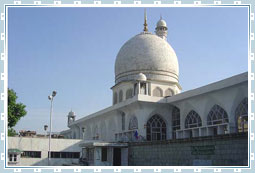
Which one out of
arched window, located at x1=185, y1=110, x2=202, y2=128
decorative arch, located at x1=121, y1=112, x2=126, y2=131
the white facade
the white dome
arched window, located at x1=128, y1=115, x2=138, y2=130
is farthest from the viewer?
the white dome

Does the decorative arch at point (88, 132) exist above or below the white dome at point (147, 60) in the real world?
below

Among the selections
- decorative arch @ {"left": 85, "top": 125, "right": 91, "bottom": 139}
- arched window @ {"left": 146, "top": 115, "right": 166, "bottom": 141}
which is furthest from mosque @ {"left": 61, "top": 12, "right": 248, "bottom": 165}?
decorative arch @ {"left": 85, "top": 125, "right": 91, "bottom": 139}

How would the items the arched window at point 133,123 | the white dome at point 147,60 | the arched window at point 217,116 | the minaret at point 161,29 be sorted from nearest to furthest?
1. the arched window at point 217,116
2. the arched window at point 133,123
3. the white dome at point 147,60
4. the minaret at point 161,29

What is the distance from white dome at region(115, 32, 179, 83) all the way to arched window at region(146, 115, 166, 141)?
4961 millimetres

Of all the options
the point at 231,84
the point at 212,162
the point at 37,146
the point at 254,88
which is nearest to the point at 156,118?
the point at 231,84

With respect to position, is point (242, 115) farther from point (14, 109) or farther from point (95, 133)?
point (95, 133)

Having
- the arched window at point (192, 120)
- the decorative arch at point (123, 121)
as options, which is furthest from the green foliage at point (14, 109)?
the arched window at point (192, 120)

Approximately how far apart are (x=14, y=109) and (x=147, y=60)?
13.0m

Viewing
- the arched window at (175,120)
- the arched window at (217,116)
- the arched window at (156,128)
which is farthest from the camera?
the arched window at (175,120)

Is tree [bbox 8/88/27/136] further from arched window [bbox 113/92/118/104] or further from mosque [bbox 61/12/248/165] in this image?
arched window [bbox 113/92/118/104]

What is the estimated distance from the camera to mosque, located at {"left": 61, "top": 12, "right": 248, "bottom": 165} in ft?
69.0

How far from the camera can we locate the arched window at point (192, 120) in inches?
954

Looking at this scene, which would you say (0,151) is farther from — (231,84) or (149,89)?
(149,89)

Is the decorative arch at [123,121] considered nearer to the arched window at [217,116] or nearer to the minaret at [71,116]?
the arched window at [217,116]
